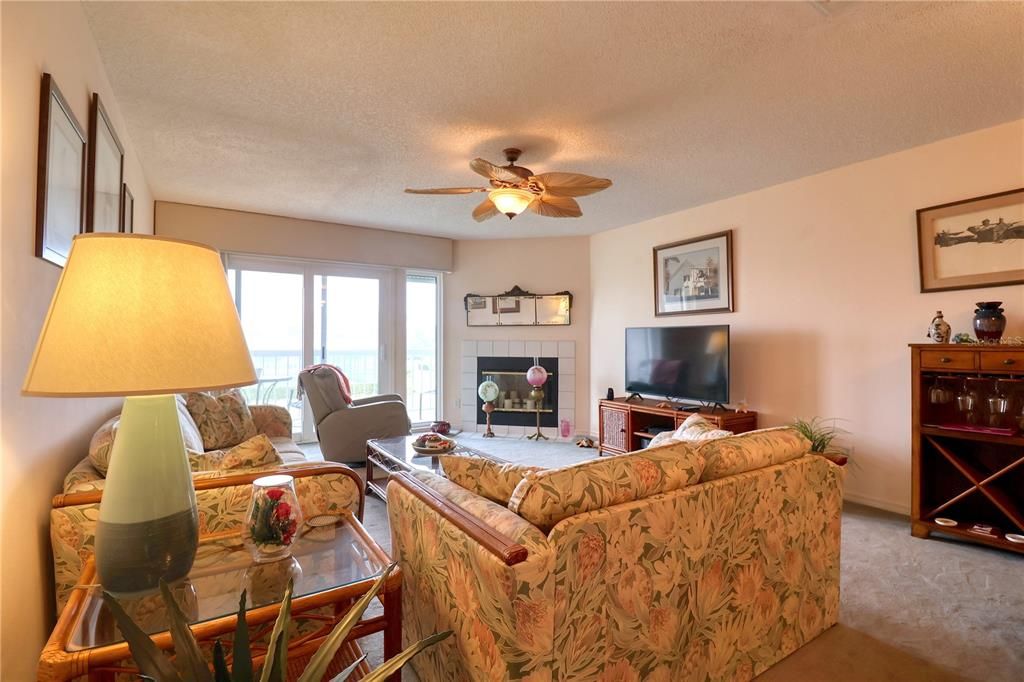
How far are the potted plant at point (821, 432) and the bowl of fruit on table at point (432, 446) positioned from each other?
7.35ft

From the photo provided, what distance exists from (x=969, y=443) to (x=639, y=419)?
217 cm

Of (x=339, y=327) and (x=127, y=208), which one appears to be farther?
(x=339, y=327)

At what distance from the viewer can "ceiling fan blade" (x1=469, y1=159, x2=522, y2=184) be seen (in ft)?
8.21

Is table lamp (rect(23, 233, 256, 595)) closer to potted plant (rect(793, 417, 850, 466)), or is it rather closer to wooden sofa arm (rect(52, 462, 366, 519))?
wooden sofa arm (rect(52, 462, 366, 519))

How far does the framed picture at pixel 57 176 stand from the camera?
1.29 metres

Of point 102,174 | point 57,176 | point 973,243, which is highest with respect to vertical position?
point 102,174

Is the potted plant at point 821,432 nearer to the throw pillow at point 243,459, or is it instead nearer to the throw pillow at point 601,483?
the throw pillow at point 601,483

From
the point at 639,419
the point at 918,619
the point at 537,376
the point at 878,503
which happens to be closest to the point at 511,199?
the point at 639,419

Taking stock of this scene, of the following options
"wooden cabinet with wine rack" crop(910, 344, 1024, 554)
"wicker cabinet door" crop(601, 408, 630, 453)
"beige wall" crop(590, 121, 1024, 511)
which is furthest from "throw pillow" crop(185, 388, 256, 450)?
"wooden cabinet with wine rack" crop(910, 344, 1024, 554)

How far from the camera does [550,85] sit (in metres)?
2.23

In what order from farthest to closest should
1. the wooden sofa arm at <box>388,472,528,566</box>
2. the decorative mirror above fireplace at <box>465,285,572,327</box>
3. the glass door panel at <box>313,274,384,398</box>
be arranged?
the decorative mirror above fireplace at <box>465,285,572,327</box>
the glass door panel at <box>313,274,384,398</box>
the wooden sofa arm at <box>388,472,528,566</box>

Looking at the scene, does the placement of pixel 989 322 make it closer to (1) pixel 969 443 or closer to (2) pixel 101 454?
(1) pixel 969 443

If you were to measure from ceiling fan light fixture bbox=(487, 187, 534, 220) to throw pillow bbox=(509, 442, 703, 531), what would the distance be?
5.68 feet

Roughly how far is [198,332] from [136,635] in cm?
54
